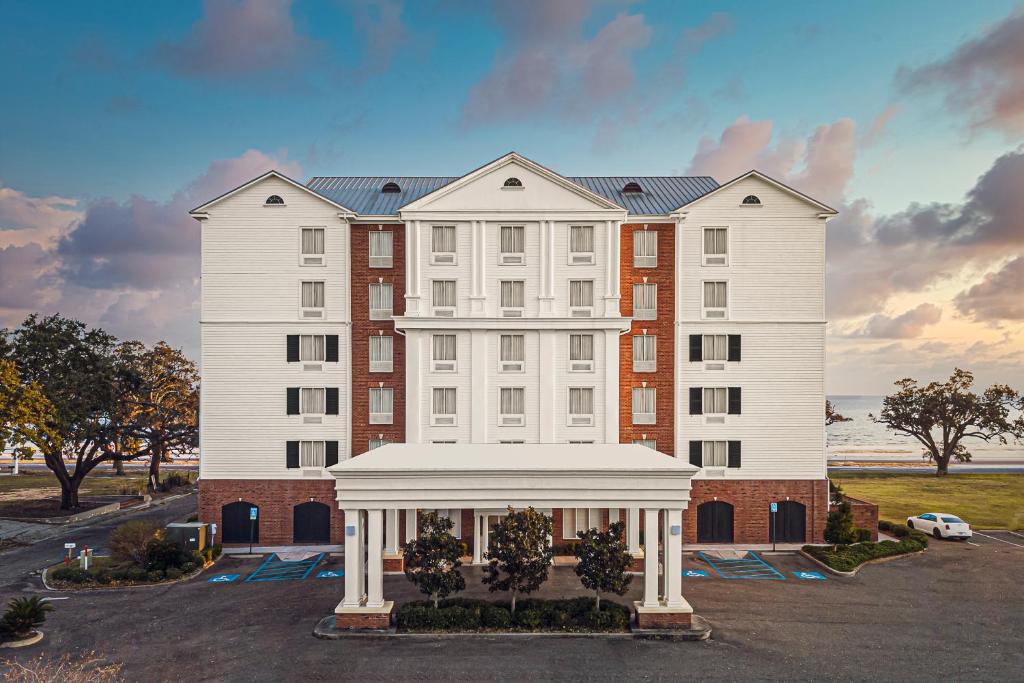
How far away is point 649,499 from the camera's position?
70.6ft

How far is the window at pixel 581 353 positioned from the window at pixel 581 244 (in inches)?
162

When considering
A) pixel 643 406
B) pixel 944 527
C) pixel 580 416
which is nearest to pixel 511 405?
pixel 580 416

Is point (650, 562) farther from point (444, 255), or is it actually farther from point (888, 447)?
point (888, 447)

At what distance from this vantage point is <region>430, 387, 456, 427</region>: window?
3219cm

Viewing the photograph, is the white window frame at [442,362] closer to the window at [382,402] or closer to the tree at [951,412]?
the window at [382,402]

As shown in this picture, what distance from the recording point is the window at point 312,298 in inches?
1308

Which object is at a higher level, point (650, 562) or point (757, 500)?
point (650, 562)

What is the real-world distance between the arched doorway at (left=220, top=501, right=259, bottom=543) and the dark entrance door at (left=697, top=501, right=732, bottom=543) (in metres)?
24.0

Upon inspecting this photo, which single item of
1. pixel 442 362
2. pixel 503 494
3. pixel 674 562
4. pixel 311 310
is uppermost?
pixel 311 310

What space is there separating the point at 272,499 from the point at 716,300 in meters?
26.6

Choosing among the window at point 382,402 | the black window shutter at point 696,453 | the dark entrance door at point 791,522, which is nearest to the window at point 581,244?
the black window shutter at point 696,453

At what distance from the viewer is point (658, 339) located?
33.5m

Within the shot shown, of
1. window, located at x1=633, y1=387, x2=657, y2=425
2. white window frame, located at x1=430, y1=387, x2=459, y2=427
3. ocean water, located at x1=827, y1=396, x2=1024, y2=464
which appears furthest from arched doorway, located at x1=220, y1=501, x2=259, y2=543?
ocean water, located at x1=827, y1=396, x2=1024, y2=464

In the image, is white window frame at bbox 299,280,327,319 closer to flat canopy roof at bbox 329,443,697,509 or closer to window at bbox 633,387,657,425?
flat canopy roof at bbox 329,443,697,509
